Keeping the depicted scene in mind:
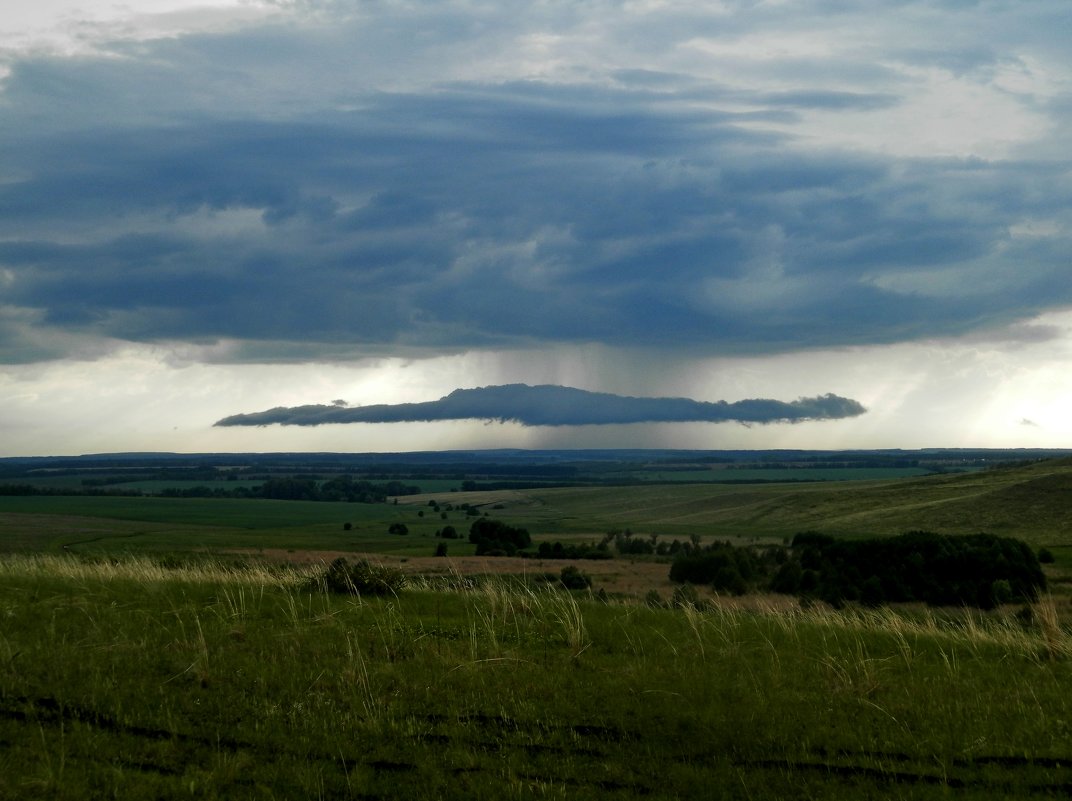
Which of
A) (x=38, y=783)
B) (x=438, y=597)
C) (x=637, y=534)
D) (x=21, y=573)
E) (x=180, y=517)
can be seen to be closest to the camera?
(x=38, y=783)

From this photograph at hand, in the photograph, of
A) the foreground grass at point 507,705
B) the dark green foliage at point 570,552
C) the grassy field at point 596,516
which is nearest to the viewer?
the foreground grass at point 507,705

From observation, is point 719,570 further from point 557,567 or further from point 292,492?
point 292,492

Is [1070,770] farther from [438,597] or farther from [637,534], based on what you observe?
[637,534]

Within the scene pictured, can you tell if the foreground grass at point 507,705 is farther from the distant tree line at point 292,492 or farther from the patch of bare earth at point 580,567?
the distant tree line at point 292,492

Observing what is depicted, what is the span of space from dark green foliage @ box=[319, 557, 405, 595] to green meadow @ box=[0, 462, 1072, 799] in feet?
1.47

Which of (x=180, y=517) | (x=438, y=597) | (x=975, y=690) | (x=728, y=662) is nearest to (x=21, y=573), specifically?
(x=438, y=597)

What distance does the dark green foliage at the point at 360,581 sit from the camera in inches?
629

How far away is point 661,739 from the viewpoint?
896 centimetres

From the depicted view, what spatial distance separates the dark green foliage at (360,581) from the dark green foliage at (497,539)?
49578 millimetres

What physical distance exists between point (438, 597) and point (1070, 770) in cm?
983

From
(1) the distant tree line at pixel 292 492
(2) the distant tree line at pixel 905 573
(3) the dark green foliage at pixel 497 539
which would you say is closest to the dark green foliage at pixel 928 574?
(2) the distant tree line at pixel 905 573

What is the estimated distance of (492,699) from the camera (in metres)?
9.86

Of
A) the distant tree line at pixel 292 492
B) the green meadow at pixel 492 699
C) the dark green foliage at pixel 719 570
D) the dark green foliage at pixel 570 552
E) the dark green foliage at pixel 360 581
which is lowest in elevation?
the distant tree line at pixel 292 492

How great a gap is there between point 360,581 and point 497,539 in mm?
59682
